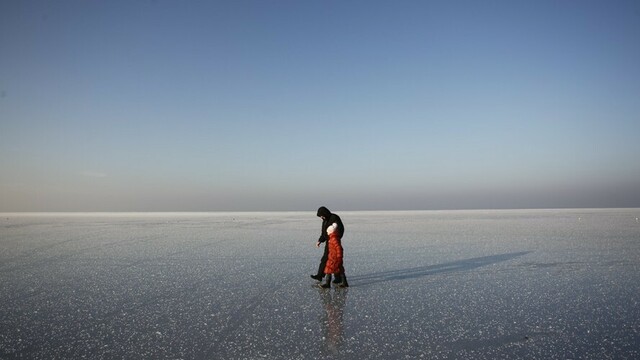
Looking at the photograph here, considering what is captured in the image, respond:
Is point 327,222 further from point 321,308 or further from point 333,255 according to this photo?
point 321,308

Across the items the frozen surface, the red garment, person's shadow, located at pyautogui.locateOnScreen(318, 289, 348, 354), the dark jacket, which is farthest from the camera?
the dark jacket

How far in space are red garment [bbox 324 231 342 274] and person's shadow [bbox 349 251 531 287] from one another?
706mm

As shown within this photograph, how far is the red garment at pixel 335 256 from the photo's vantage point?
27.9 feet

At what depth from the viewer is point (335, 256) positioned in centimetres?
857

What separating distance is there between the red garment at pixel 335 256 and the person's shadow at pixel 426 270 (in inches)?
27.8

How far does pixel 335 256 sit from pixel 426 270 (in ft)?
11.3

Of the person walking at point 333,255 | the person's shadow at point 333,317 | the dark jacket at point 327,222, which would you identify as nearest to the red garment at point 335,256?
the person walking at point 333,255

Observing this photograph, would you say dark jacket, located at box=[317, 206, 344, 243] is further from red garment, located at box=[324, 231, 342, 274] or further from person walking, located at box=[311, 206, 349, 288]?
red garment, located at box=[324, 231, 342, 274]

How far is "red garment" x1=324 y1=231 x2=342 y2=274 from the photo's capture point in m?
8.50

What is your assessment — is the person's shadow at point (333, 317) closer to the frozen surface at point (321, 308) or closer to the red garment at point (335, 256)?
the frozen surface at point (321, 308)

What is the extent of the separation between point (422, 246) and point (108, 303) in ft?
39.1

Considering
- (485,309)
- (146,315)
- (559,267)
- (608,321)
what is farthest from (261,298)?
(559,267)

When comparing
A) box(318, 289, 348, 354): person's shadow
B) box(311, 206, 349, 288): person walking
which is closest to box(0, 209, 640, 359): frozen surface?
box(318, 289, 348, 354): person's shadow

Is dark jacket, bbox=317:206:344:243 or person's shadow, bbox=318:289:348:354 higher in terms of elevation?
dark jacket, bbox=317:206:344:243
